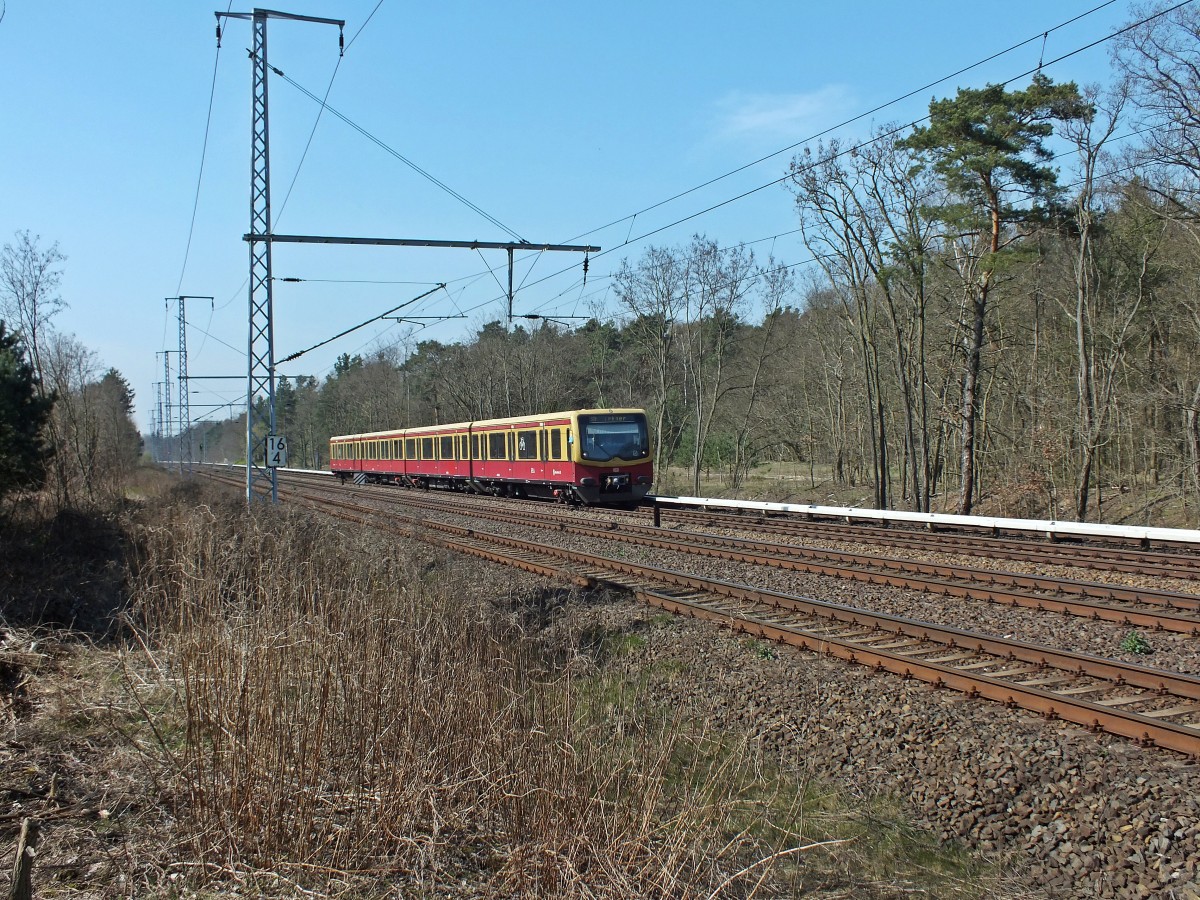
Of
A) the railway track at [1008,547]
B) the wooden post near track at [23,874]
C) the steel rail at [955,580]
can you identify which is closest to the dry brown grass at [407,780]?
the wooden post near track at [23,874]

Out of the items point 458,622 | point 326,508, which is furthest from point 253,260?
point 458,622

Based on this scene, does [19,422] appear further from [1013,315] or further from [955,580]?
[1013,315]

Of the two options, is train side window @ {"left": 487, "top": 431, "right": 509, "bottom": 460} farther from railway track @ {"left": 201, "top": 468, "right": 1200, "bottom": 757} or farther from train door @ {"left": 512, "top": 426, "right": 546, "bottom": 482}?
railway track @ {"left": 201, "top": 468, "right": 1200, "bottom": 757}

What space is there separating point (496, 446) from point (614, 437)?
22.8 feet

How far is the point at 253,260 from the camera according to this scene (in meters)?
17.5

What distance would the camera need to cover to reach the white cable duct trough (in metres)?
15.0

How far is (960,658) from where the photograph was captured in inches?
316

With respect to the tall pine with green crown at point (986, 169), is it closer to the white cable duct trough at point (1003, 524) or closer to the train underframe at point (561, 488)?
the white cable duct trough at point (1003, 524)

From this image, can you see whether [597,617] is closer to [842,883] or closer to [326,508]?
[842,883]

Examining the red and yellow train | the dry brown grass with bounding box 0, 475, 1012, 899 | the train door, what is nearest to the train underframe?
the red and yellow train

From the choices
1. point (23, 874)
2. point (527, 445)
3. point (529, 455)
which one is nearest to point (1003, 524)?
point (529, 455)

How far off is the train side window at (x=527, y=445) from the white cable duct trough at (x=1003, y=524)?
Result: 544 cm

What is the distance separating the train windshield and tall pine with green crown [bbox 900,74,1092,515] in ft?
28.8

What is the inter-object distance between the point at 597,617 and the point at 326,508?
1682 cm
